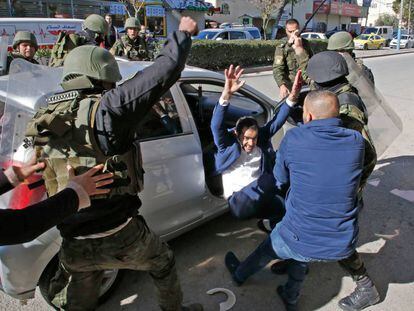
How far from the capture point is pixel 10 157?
175 cm

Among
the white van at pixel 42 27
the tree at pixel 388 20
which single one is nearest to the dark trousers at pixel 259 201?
the white van at pixel 42 27

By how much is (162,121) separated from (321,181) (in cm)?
128

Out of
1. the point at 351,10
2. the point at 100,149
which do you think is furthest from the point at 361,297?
the point at 351,10

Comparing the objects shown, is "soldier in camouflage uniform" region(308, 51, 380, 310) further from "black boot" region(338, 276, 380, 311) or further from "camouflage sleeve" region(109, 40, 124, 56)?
"camouflage sleeve" region(109, 40, 124, 56)

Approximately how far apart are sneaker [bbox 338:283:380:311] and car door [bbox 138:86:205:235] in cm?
123

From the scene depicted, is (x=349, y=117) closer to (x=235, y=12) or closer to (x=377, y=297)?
(x=377, y=297)

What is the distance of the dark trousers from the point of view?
296 centimetres

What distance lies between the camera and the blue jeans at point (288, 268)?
2479 mm

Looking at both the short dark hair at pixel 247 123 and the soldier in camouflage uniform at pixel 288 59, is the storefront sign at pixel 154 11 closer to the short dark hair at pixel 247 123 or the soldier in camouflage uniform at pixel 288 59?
the soldier in camouflage uniform at pixel 288 59

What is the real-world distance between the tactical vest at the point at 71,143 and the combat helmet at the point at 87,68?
0.16 ft

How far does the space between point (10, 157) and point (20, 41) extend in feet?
12.2

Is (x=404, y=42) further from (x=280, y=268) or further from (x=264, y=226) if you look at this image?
(x=280, y=268)

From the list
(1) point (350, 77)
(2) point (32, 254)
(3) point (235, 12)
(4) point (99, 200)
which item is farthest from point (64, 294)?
(3) point (235, 12)

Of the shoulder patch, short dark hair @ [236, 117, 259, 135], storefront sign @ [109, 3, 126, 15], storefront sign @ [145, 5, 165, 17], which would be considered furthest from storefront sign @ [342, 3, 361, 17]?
the shoulder patch
